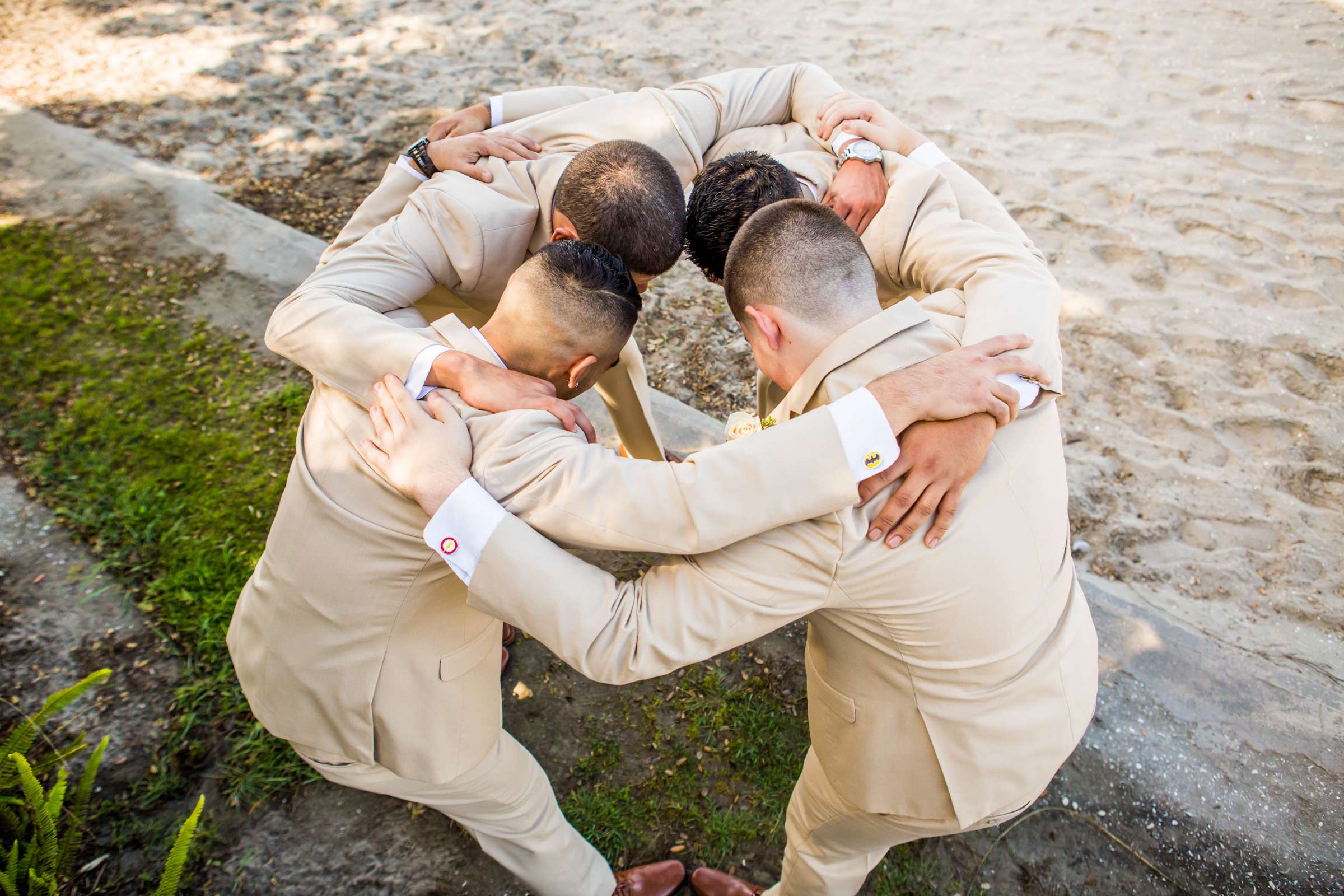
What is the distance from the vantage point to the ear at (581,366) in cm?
235

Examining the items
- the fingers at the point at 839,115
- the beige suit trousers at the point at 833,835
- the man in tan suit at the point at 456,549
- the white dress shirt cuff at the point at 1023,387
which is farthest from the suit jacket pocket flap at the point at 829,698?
the fingers at the point at 839,115

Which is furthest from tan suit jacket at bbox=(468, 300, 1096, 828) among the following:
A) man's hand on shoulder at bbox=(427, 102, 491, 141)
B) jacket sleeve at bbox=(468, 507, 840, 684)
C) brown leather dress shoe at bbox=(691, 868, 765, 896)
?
man's hand on shoulder at bbox=(427, 102, 491, 141)

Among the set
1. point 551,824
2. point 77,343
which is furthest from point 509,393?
point 77,343

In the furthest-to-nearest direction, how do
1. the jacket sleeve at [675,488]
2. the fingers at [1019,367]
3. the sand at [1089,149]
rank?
the sand at [1089,149], the fingers at [1019,367], the jacket sleeve at [675,488]

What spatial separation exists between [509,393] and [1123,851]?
97.1 inches

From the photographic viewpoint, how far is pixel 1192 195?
4957 millimetres

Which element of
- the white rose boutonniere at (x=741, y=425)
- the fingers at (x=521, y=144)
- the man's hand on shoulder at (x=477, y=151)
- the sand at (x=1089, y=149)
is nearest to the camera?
the white rose boutonniere at (x=741, y=425)

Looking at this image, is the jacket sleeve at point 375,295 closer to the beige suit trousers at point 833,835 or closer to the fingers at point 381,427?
the fingers at point 381,427

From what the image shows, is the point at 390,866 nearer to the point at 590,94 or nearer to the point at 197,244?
the point at 590,94

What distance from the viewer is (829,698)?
211cm

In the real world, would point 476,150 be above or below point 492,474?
above

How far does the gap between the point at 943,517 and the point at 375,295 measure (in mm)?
1821

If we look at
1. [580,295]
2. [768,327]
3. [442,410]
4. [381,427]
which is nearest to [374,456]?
[381,427]

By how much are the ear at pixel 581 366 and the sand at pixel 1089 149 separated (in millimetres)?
2012
